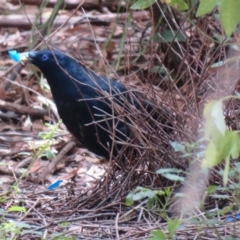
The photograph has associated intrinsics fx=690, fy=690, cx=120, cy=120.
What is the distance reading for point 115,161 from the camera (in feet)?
10.8

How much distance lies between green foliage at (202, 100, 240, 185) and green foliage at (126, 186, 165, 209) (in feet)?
3.52

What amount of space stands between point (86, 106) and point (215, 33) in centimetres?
148

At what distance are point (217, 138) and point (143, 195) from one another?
1216mm

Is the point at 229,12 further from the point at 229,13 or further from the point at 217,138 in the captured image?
the point at 217,138

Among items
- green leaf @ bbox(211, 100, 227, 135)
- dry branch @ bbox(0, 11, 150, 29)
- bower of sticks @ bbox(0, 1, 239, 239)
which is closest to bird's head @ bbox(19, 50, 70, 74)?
bower of sticks @ bbox(0, 1, 239, 239)

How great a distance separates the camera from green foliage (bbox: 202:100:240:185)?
155cm

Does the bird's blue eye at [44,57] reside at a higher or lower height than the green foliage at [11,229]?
higher

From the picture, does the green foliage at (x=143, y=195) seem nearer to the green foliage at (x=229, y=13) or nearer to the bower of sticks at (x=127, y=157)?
the bower of sticks at (x=127, y=157)

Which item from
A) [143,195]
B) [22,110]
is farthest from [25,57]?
[143,195]

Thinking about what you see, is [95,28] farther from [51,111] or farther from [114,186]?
[114,186]

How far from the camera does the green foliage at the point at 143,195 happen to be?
108 inches

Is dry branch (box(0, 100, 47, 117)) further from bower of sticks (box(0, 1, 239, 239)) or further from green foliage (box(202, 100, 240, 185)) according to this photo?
green foliage (box(202, 100, 240, 185))

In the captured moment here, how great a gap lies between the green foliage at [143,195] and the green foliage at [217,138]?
107cm

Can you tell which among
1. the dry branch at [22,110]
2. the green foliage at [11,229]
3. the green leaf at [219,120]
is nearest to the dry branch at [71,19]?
the dry branch at [22,110]
